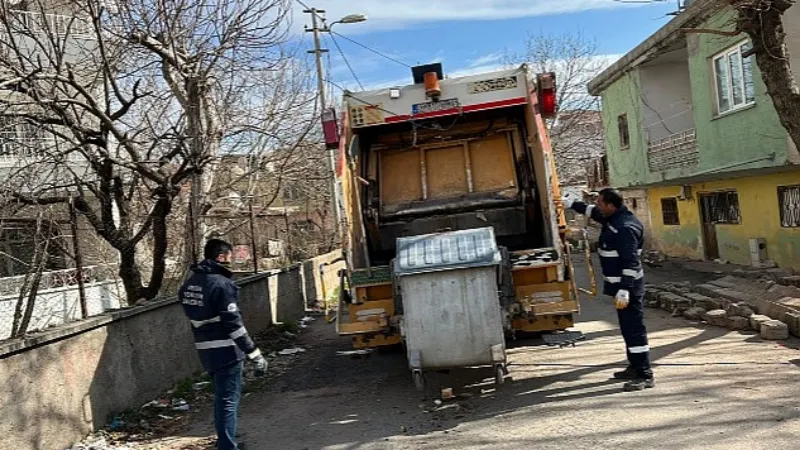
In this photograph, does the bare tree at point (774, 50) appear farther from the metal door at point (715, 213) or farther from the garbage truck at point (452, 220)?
the metal door at point (715, 213)

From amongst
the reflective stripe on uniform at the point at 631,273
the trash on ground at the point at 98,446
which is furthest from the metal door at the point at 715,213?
the trash on ground at the point at 98,446

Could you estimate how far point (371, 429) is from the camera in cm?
577

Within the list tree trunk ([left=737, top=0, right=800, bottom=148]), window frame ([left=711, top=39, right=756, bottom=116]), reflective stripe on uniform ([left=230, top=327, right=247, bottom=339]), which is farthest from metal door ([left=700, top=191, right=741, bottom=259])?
reflective stripe on uniform ([left=230, top=327, right=247, bottom=339])

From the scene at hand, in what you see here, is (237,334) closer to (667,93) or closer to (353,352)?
(353,352)

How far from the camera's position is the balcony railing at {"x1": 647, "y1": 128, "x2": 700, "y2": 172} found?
15461mm

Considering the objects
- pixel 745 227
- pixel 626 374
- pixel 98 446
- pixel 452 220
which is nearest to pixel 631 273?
pixel 626 374

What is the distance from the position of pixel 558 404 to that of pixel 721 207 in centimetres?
1256

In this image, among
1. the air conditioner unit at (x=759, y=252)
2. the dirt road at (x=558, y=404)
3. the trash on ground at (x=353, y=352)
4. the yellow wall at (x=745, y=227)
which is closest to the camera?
the dirt road at (x=558, y=404)

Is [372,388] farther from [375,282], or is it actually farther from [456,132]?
[456,132]

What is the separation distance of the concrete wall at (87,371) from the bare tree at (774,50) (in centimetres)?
604

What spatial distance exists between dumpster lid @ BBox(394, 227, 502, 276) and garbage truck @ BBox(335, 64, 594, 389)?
0.02m

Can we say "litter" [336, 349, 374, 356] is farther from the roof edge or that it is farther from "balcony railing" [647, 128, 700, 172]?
"balcony railing" [647, 128, 700, 172]

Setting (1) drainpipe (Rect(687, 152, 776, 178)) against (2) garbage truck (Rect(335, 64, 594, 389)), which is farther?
(1) drainpipe (Rect(687, 152, 776, 178))

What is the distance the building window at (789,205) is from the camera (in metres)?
13.2
